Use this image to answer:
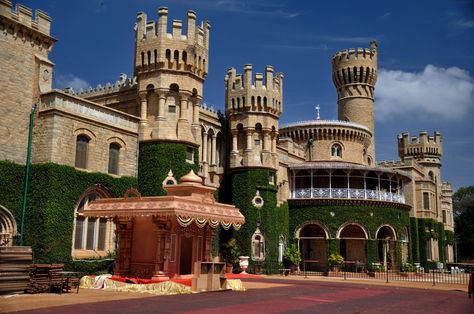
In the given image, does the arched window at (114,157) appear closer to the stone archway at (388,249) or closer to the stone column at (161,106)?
the stone column at (161,106)

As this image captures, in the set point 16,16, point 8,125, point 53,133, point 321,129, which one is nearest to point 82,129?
point 53,133

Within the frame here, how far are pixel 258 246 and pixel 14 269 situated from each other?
23468mm

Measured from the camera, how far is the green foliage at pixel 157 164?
30.9m

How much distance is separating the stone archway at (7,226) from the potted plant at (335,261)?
25.7m

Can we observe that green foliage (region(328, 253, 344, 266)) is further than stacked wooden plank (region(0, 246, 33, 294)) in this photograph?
Yes

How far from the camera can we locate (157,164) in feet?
102

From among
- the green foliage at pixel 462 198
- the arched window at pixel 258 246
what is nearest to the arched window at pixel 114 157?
the arched window at pixel 258 246

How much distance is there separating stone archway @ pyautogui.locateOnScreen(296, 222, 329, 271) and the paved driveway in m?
23.9

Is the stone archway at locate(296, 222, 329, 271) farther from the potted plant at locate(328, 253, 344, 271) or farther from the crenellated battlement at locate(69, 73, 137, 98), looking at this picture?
the crenellated battlement at locate(69, 73, 137, 98)

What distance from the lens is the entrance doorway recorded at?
2392 centimetres

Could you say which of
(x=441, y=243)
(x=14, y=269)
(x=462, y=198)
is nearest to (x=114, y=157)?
(x=14, y=269)

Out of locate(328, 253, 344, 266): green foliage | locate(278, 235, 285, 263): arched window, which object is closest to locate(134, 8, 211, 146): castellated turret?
locate(278, 235, 285, 263): arched window

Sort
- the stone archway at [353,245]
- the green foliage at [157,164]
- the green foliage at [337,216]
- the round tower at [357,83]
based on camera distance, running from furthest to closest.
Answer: the round tower at [357,83]
the stone archway at [353,245]
the green foliage at [337,216]
the green foliage at [157,164]

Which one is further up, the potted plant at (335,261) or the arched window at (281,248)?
the arched window at (281,248)
